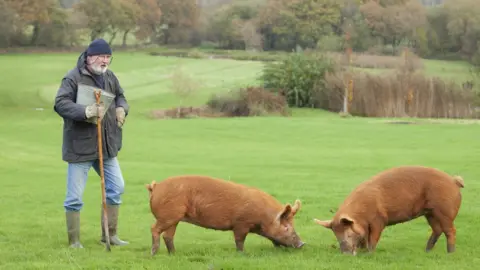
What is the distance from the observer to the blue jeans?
8.69 meters

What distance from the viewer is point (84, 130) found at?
28.4 feet

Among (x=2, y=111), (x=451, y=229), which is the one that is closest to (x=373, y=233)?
(x=451, y=229)

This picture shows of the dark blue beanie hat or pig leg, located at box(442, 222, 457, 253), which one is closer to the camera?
pig leg, located at box(442, 222, 457, 253)

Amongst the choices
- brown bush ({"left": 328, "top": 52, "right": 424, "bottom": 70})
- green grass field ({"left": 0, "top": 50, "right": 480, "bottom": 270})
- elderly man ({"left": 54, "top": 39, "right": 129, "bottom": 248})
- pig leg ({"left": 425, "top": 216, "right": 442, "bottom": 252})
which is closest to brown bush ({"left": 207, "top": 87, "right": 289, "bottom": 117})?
green grass field ({"left": 0, "top": 50, "right": 480, "bottom": 270})

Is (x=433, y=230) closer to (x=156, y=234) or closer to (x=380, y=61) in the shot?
(x=156, y=234)

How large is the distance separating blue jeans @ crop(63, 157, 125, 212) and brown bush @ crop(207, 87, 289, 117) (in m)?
37.0

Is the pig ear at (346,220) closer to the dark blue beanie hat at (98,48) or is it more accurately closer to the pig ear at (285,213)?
the pig ear at (285,213)

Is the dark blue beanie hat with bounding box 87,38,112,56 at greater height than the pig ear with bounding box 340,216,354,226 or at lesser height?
greater

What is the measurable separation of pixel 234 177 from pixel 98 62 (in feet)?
29.2

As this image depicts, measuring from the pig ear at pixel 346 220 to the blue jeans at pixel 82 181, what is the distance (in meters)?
2.90

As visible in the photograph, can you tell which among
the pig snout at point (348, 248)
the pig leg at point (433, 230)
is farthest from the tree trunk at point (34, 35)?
the pig snout at point (348, 248)

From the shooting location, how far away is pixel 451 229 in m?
8.14

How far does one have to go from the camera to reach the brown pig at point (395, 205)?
7918mm

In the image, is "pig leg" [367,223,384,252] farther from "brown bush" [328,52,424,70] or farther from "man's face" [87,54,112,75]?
"brown bush" [328,52,424,70]
